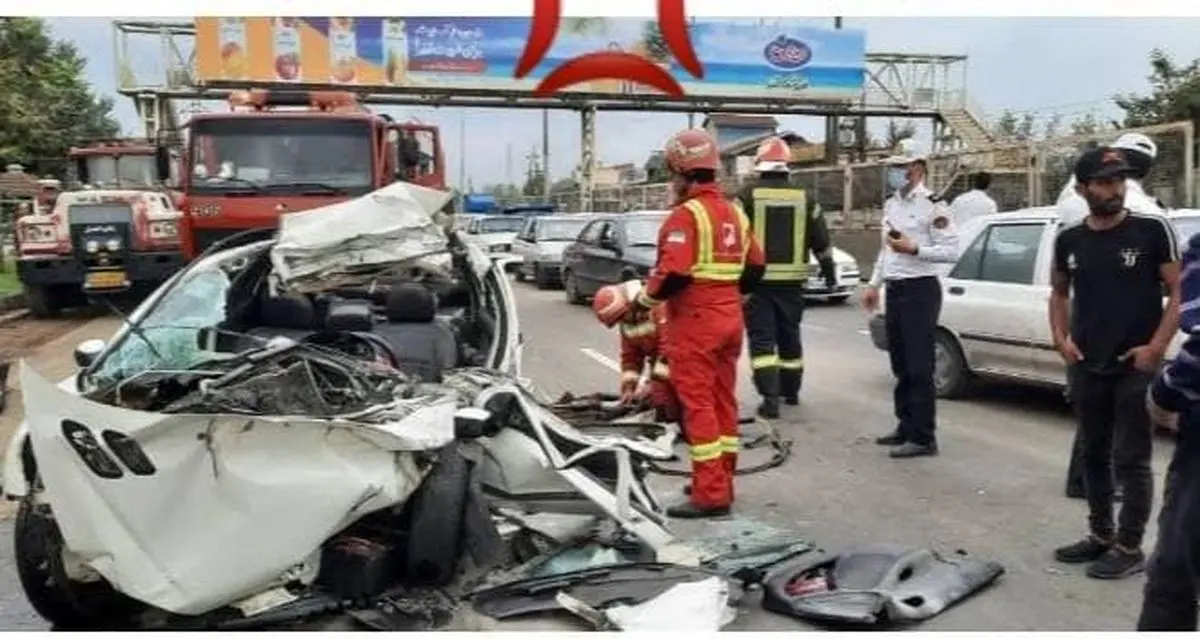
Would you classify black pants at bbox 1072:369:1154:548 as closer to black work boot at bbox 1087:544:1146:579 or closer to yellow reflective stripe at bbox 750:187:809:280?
black work boot at bbox 1087:544:1146:579

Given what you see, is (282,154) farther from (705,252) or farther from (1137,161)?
(1137,161)

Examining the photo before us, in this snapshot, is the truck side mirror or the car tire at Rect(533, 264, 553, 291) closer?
the truck side mirror

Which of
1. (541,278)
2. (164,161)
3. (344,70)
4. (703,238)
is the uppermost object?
(344,70)

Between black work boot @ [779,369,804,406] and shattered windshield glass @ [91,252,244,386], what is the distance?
167 inches

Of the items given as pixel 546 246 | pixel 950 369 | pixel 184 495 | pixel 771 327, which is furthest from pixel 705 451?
pixel 546 246

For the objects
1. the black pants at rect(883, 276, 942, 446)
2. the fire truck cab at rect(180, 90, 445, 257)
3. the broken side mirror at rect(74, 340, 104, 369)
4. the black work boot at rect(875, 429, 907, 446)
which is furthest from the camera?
the fire truck cab at rect(180, 90, 445, 257)

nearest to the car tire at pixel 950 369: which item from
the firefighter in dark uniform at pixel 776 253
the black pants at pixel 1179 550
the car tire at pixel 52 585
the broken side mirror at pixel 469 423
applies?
the firefighter in dark uniform at pixel 776 253

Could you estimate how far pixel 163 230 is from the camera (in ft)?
54.5

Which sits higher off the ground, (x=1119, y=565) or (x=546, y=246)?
(x=1119, y=565)

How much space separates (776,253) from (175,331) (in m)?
4.21

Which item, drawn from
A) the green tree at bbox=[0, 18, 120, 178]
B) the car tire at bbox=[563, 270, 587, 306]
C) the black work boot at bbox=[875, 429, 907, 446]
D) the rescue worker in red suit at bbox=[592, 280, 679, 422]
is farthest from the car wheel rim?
the green tree at bbox=[0, 18, 120, 178]

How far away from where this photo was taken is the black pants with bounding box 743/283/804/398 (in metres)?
8.09

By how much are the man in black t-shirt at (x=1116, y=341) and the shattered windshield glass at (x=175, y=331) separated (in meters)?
3.48

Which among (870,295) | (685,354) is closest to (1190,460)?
(685,354)
